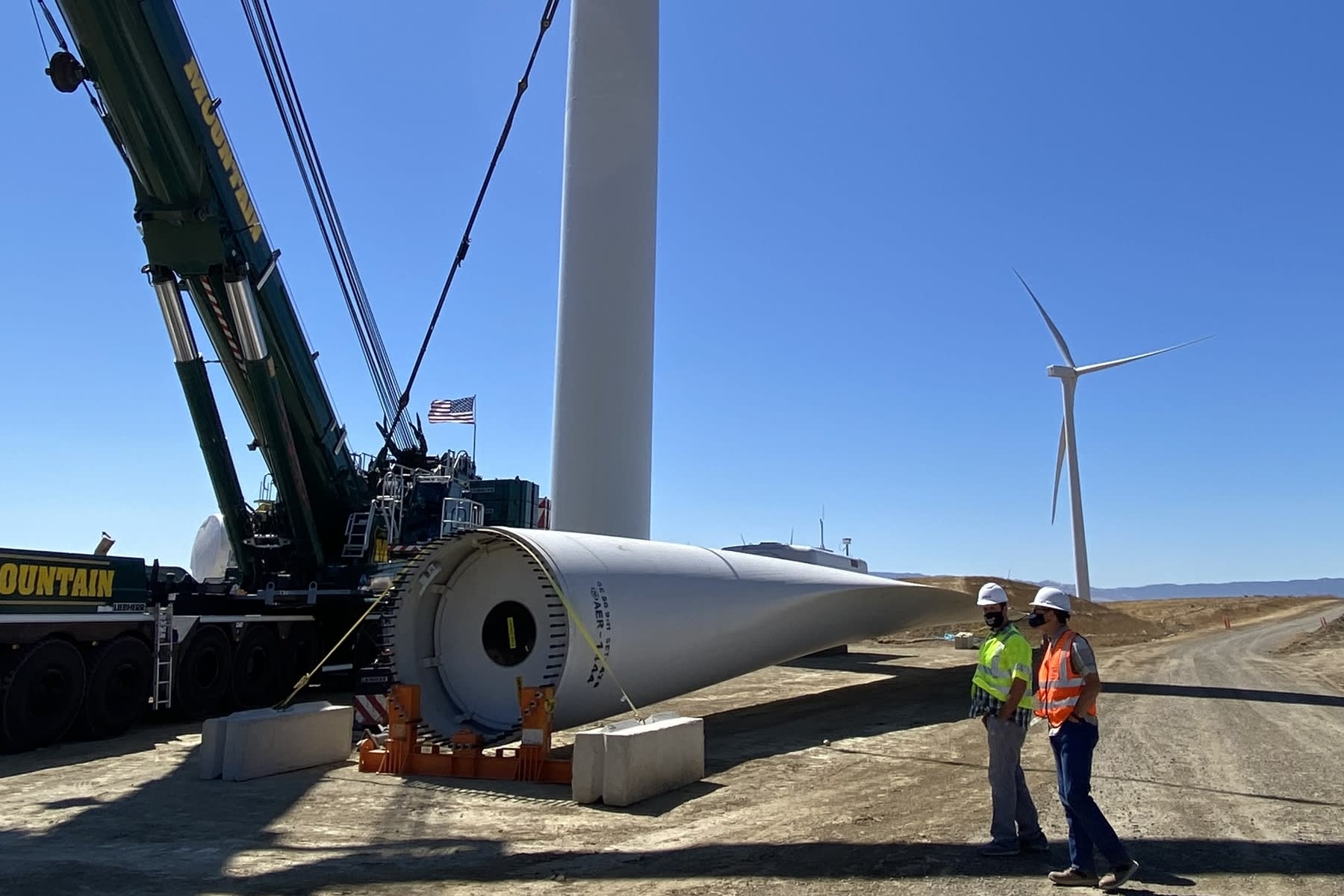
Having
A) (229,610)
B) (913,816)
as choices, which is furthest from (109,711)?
(913,816)

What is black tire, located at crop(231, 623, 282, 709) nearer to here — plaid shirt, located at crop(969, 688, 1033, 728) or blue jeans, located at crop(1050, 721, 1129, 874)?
plaid shirt, located at crop(969, 688, 1033, 728)

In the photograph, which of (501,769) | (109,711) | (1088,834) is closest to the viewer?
(1088,834)

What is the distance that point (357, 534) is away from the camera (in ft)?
58.4

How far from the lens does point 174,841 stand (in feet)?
23.9

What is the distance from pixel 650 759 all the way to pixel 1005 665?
333 centimetres

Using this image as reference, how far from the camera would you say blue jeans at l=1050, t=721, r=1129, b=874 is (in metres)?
Result: 5.79

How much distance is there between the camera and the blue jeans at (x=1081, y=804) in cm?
579

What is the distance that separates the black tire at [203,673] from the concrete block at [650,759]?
8776 mm

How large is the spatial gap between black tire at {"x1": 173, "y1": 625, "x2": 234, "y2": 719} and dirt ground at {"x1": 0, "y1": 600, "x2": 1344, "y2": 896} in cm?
120

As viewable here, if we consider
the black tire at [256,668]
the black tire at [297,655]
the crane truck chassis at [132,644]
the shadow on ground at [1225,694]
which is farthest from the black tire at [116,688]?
the shadow on ground at [1225,694]

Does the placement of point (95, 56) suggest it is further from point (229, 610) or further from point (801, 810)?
point (801, 810)

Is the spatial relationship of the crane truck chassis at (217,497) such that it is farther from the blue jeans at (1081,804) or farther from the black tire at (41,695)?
the blue jeans at (1081,804)

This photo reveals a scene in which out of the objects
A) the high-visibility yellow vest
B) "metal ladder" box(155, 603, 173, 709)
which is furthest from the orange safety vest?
"metal ladder" box(155, 603, 173, 709)

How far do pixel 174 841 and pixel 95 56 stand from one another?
9666 mm
